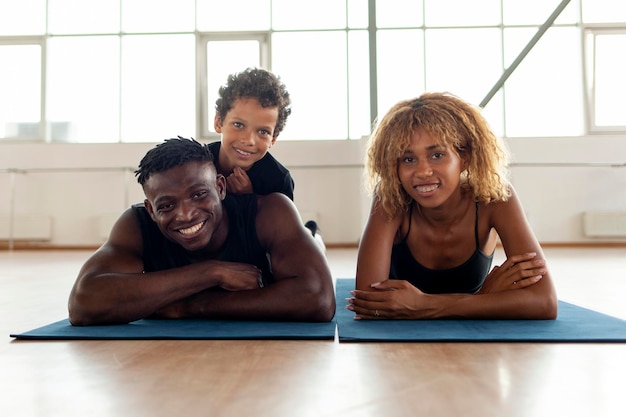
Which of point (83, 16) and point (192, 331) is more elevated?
point (83, 16)

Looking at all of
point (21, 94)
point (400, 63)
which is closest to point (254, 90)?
point (400, 63)

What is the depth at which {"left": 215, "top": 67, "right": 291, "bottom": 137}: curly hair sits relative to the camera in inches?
92.4

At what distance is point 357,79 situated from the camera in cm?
743

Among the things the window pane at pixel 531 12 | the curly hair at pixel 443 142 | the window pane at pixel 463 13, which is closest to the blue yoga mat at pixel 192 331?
the curly hair at pixel 443 142

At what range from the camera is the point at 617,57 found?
7312 millimetres

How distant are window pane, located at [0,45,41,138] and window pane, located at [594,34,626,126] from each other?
702cm

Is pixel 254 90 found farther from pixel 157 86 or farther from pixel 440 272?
pixel 157 86

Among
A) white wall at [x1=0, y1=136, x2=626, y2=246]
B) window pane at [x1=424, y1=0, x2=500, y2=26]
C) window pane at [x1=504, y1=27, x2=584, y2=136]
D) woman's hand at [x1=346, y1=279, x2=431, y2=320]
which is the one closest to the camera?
woman's hand at [x1=346, y1=279, x2=431, y2=320]

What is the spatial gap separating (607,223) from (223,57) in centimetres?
509

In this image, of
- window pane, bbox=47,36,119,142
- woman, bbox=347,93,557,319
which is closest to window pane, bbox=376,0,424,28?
window pane, bbox=47,36,119,142

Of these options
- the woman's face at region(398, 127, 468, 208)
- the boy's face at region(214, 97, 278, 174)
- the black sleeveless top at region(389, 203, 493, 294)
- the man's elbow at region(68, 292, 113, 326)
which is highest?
the boy's face at region(214, 97, 278, 174)

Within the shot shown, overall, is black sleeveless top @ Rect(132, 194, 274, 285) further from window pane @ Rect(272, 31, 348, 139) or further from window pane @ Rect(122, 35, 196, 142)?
window pane @ Rect(122, 35, 196, 142)

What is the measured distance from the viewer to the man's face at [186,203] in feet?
5.70

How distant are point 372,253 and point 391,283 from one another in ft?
0.38
